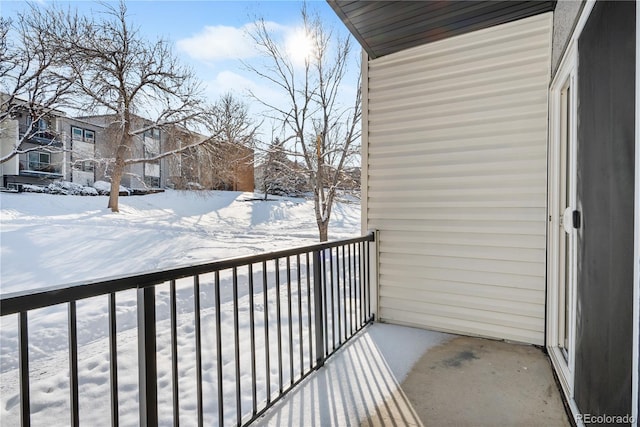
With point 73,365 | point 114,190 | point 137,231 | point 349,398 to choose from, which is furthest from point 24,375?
point 114,190

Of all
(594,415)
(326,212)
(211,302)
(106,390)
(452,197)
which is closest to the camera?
(594,415)

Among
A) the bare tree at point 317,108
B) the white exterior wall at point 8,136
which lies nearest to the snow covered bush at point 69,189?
the white exterior wall at point 8,136

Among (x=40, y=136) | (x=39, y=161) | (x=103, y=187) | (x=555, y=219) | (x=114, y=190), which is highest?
(x=40, y=136)

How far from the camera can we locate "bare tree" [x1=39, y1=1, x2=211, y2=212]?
10703 mm

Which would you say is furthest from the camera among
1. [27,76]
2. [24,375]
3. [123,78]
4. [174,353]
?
[123,78]

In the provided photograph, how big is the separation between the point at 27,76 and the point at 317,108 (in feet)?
29.4

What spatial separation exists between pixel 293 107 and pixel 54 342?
6.94m

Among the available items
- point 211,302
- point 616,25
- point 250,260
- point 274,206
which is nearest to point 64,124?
point 274,206

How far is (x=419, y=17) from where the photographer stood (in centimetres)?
251

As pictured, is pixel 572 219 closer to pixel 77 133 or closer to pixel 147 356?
pixel 147 356

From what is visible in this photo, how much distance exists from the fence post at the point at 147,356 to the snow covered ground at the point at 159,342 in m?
0.29

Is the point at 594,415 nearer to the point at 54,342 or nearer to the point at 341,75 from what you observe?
the point at 54,342

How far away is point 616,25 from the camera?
1.13m

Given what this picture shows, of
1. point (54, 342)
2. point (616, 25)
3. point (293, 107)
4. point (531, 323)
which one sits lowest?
point (54, 342)
